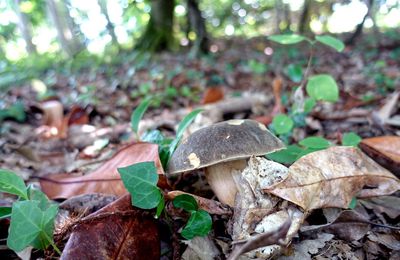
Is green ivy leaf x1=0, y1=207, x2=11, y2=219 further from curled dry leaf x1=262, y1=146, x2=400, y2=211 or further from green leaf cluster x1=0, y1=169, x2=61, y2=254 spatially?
curled dry leaf x1=262, y1=146, x2=400, y2=211

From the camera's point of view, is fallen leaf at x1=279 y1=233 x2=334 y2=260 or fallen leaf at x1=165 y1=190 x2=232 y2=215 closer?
fallen leaf at x1=279 y1=233 x2=334 y2=260

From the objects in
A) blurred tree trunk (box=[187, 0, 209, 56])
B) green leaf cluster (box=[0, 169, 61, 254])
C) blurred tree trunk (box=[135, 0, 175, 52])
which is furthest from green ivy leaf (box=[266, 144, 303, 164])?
blurred tree trunk (box=[135, 0, 175, 52])

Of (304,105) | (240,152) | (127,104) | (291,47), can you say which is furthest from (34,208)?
(291,47)

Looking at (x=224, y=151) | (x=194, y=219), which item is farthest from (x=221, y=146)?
(x=194, y=219)

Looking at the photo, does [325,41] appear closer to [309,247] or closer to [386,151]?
[386,151]

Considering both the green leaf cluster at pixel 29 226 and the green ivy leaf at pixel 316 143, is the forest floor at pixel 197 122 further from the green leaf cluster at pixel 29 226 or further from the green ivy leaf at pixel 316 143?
the green ivy leaf at pixel 316 143

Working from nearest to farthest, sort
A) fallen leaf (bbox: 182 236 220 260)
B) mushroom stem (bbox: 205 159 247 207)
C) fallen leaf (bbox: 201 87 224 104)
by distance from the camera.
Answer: fallen leaf (bbox: 182 236 220 260) → mushroom stem (bbox: 205 159 247 207) → fallen leaf (bbox: 201 87 224 104)
